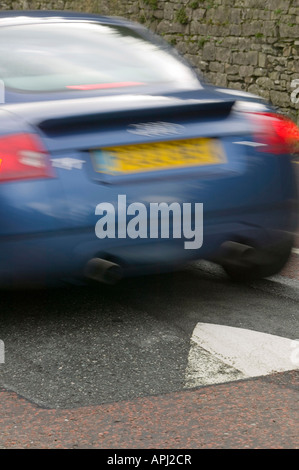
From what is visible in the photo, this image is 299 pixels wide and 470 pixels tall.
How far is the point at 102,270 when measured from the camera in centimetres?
442

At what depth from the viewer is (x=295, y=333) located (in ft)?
14.8

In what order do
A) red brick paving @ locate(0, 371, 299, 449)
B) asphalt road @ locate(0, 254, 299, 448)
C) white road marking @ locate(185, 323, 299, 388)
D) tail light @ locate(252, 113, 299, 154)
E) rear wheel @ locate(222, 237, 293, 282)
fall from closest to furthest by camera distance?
red brick paving @ locate(0, 371, 299, 449), asphalt road @ locate(0, 254, 299, 448), white road marking @ locate(185, 323, 299, 388), tail light @ locate(252, 113, 299, 154), rear wheel @ locate(222, 237, 293, 282)

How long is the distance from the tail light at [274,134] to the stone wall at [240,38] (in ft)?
32.4

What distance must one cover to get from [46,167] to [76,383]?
100cm

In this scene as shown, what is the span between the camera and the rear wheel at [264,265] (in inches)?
198

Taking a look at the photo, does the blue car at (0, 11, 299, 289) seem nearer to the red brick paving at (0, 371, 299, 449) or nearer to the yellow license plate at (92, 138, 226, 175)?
the yellow license plate at (92, 138, 226, 175)

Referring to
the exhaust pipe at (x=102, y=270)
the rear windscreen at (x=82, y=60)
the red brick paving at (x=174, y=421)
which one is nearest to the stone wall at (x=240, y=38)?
the rear windscreen at (x=82, y=60)

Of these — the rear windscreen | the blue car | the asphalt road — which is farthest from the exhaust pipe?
the rear windscreen

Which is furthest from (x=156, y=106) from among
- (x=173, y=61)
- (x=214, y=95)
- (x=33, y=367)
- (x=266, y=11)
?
(x=266, y=11)

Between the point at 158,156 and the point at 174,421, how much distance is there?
1.42 metres

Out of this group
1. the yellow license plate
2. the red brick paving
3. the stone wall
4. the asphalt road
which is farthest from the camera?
the stone wall

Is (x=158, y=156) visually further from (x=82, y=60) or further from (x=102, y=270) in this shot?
(x=82, y=60)

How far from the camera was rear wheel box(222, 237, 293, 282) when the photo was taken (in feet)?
16.5
